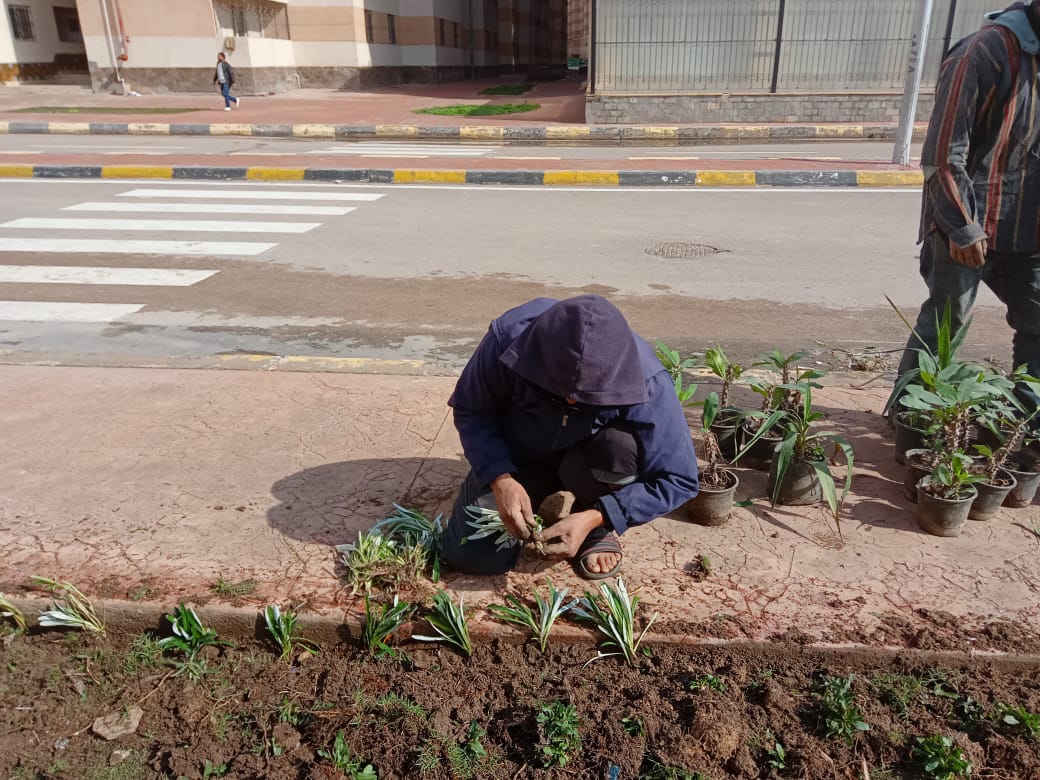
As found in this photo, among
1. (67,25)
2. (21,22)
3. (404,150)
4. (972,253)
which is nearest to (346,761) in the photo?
(972,253)

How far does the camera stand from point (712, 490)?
3.00 meters

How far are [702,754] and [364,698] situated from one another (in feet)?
3.17

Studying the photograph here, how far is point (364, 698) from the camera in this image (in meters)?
2.32

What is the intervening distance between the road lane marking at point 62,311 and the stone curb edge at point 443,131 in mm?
12050

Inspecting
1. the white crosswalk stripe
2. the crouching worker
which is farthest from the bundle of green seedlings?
the white crosswalk stripe

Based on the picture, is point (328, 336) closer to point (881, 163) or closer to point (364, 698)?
point (364, 698)

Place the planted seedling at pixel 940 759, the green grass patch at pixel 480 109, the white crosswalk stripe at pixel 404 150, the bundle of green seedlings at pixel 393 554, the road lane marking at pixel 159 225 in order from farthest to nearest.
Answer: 1. the green grass patch at pixel 480 109
2. the white crosswalk stripe at pixel 404 150
3. the road lane marking at pixel 159 225
4. the bundle of green seedlings at pixel 393 554
5. the planted seedling at pixel 940 759

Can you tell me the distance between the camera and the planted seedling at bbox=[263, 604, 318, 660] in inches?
98.5

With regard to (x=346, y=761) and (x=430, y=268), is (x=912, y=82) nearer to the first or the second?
(x=430, y=268)

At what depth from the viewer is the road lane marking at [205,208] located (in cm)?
903

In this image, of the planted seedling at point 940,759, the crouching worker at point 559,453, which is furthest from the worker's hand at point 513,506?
the planted seedling at point 940,759

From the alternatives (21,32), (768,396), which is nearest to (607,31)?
(768,396)

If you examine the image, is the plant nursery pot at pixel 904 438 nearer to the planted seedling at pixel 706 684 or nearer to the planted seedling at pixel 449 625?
the planted seedling at pixel 706 684

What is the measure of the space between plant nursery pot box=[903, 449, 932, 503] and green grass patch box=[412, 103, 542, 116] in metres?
18.3
